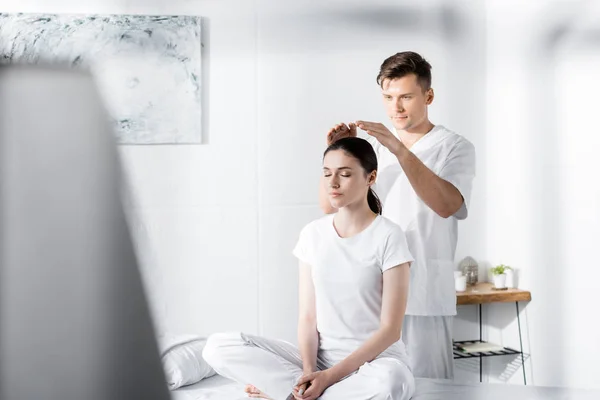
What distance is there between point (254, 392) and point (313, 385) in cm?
10

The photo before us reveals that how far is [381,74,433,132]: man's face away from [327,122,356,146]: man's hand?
8 centimetres

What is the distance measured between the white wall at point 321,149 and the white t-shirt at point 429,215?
0.04 metres

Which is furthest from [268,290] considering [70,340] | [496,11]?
[70,340]

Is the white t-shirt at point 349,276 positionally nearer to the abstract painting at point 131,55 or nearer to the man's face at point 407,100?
the man's face at point 407,100

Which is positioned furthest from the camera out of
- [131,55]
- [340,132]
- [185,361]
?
[340,132]

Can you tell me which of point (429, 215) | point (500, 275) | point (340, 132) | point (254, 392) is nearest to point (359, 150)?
point (340, 132)

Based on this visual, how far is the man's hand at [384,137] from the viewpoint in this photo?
970 mm

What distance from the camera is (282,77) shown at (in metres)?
0.90

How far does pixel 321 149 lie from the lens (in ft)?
3.28

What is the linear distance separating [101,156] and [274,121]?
66 centimetres

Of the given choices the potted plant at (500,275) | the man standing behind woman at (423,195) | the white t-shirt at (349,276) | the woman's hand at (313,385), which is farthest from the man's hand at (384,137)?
the woman's hand at (313,385)

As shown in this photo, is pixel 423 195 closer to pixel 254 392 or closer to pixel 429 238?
pixel 429 238

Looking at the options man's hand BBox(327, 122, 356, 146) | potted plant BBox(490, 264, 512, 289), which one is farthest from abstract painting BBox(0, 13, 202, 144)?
potted plant BBox(490, 264, 512, 289)

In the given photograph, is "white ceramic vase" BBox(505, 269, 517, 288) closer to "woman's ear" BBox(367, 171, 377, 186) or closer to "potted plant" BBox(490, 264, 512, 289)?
"potted plant" BBox(490, 264, 512, 289)
